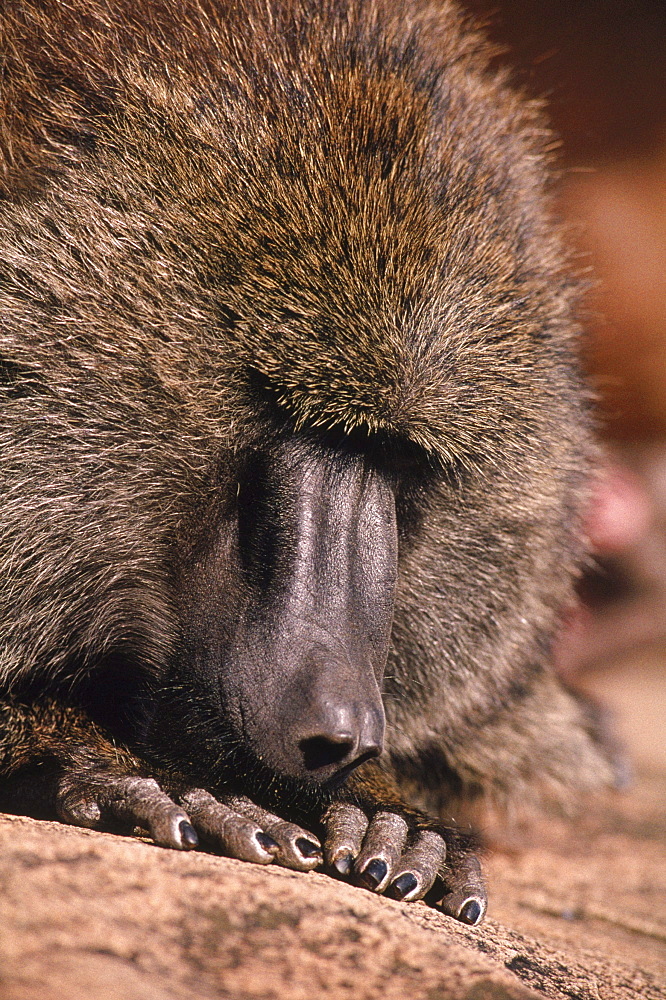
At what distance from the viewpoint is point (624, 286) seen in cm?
704

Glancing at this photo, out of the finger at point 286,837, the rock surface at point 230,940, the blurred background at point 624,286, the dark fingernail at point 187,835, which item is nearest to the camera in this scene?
the rock surface at point 230,940

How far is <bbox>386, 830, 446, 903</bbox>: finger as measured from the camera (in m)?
1.75

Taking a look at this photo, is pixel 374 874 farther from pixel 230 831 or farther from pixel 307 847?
pixel 230 831

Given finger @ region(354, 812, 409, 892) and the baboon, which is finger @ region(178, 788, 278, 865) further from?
finger @ region(354, 812, 409, 892)

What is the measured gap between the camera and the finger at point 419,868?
1.75 meters

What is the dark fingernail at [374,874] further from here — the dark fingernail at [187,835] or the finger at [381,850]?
the dark fingernail at [187,835]

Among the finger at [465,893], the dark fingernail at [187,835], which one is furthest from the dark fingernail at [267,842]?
the finger at [465,893]

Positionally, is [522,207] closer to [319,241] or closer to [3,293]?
[319,241]

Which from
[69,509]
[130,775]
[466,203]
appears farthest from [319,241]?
[130,775]

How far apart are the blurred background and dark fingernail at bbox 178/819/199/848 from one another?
3501mm

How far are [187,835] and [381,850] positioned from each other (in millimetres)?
424

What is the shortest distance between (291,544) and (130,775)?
541 mm

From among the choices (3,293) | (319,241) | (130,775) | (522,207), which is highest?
(522,207)

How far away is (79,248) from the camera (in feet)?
6.07
